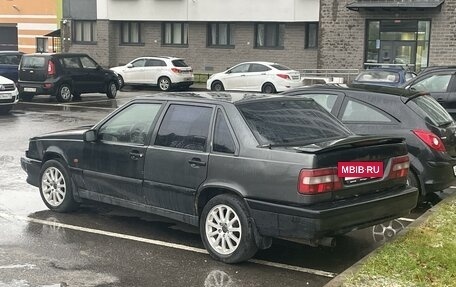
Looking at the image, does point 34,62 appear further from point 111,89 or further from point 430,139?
point 430,139

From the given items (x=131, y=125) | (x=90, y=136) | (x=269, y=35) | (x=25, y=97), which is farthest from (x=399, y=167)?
(x=269, y=35)

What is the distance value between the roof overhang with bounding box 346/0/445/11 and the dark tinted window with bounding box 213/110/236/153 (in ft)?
76.1

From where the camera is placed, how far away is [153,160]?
20.7 feet

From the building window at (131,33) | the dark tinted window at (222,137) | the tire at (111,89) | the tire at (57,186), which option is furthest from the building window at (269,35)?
the dark tinted window at (222,137)

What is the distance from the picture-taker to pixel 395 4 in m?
27.5

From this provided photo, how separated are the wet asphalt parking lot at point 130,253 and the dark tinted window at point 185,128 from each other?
101 centimetres

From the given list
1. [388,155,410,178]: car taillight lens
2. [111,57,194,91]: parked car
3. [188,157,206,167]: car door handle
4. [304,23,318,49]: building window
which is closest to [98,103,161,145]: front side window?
[188,157,206,167]: car door handle

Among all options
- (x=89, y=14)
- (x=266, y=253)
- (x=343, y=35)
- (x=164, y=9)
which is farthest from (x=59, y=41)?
(x=266, y=253)

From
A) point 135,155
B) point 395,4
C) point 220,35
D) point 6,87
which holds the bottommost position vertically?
point 6,87

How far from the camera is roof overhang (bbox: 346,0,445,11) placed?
88.8ft

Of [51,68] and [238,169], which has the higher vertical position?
[51,68]

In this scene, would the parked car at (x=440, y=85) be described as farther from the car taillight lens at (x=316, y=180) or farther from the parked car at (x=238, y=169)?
the car taillight lens at (x=316, y=180)

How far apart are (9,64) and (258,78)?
32.0 feet

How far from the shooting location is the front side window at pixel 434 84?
43.3ft
